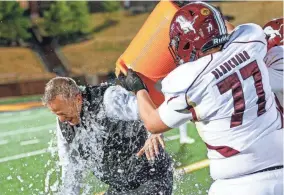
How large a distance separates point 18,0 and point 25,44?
4.28 ft

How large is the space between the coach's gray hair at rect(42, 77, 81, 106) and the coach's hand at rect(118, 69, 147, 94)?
26 centimetres

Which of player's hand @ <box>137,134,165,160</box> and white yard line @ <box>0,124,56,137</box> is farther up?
player's hand @ <box>137,134,165,160</box>

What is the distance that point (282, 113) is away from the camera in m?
2.51

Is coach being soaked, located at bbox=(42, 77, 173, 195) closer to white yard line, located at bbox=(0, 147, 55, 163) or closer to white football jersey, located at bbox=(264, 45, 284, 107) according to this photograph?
white football jersey, located at bbox=(264, 45, 284, 107)

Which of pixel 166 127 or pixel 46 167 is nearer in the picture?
pixel 166 127

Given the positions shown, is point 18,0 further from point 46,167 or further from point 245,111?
point 245,111

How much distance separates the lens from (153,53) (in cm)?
284

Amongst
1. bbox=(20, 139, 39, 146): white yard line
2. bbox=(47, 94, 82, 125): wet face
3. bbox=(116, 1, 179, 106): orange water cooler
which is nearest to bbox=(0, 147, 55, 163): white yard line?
bbox=(20, 139, 39, 146): white yard line

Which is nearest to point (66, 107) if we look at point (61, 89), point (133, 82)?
point (61, 89)

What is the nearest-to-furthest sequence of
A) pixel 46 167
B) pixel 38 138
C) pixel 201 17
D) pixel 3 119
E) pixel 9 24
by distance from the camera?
pixel 201 17, pixel 46 167, pixel 38 138, pixel 3 119, pixel 9 24

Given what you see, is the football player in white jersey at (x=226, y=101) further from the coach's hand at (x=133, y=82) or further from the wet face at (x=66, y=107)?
the wet face at (x=66, y=107)

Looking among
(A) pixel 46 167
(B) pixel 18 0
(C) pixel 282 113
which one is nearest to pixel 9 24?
(B) pixel 18 0

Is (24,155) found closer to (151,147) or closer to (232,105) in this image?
(151,147)

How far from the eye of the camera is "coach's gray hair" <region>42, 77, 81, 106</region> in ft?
9.12
